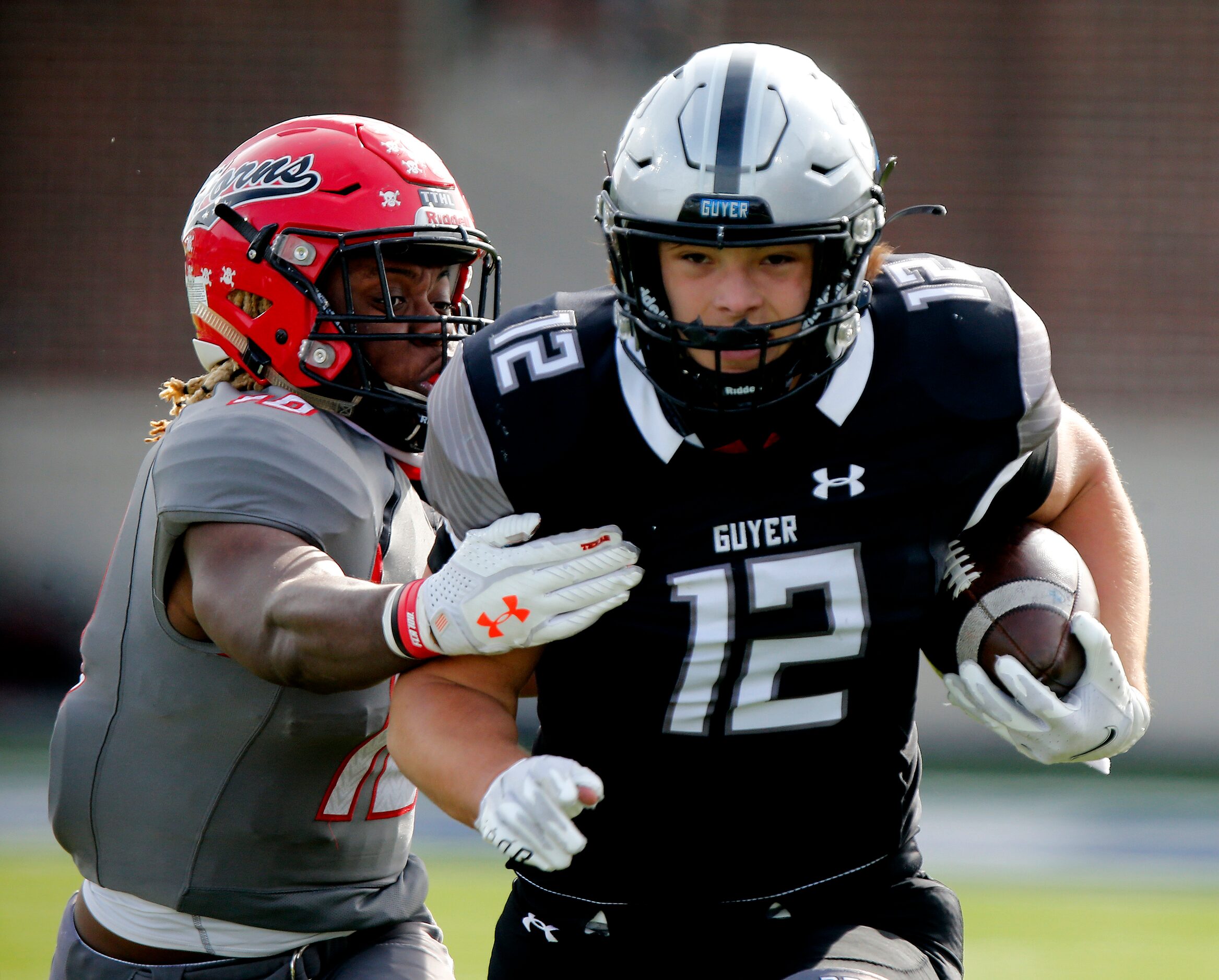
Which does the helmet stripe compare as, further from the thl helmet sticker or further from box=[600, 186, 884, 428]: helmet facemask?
the thl helmet sticker

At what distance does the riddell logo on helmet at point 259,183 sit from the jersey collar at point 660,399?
96 cm

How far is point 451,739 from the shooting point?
190 cm

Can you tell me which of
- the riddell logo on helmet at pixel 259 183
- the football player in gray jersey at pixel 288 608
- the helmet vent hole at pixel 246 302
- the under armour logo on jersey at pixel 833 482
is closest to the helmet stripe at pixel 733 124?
the under armour logo on jersey at pixel 833 482

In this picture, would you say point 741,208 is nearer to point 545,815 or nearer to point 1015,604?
point 1015,604

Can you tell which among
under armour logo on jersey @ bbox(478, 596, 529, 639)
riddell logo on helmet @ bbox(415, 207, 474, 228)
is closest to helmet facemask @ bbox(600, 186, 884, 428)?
under armour logo on jersey @ bbox(478, 596, 529, 639)

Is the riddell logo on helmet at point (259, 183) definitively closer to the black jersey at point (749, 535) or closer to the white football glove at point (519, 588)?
the black jersey at point (749, 535)

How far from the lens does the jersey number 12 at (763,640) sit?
1994 millimetres

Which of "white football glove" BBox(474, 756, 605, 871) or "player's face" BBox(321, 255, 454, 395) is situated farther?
"player's face" BBox(321, 255, 454, 395)

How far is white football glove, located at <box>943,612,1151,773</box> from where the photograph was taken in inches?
77.4

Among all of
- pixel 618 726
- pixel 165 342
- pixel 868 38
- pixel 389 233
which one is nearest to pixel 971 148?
pixel 868 38

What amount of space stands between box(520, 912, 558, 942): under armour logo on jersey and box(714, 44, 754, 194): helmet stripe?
3.82ft

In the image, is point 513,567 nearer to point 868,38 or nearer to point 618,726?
point 618,726

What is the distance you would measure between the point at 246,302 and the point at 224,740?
0.88 meters

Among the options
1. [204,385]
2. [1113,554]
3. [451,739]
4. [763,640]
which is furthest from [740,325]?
[204,385]
